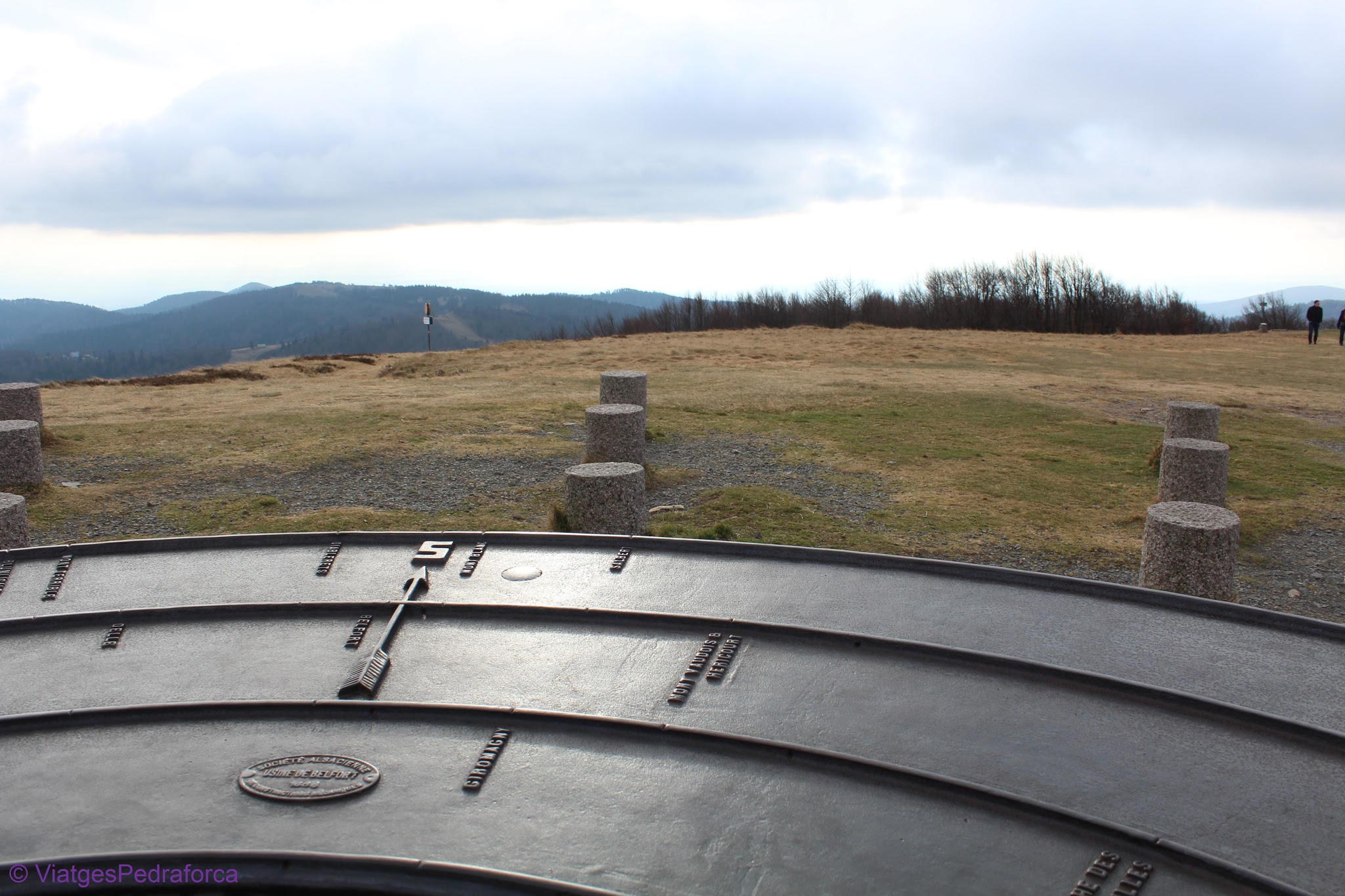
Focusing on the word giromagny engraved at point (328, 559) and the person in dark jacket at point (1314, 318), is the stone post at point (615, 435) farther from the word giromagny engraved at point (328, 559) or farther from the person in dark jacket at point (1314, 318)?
the person in dark jacket at point (1314, 318)

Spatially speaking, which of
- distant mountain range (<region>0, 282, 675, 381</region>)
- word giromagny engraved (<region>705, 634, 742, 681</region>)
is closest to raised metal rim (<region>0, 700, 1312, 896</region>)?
word giromagny engraved (<region>705, 634, 742, 681</region>)

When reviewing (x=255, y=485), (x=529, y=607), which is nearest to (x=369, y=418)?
(x=255, y=485)

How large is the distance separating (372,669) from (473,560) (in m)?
1.07

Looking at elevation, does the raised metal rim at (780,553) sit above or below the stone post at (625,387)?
below

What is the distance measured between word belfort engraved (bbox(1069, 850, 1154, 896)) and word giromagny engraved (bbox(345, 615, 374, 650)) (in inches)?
90.1

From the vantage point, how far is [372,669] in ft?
9.59

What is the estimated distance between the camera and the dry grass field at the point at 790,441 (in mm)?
7934

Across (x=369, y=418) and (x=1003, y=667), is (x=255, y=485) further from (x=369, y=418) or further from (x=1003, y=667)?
(x=1003, y=667)

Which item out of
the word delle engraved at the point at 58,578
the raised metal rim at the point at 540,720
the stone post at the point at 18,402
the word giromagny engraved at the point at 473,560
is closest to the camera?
the raised metal rim at the point at 540,720

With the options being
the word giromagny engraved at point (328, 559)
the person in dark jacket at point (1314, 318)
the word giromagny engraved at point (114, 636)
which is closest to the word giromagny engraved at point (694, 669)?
the word giromagny engraved at point (328, 559)

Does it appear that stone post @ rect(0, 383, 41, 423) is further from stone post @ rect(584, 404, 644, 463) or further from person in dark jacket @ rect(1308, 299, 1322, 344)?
person in dark jacket @ rect(1308, 299, 1322, 344)

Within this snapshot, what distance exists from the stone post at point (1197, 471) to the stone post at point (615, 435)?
4.74 metres

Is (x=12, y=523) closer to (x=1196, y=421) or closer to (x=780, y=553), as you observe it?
(x=780, y=553)

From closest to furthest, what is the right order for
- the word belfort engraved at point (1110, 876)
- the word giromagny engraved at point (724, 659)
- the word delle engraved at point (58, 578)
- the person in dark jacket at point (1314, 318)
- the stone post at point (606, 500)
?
the word belfort engraved at point (1110, 876), the word giromagny engraved at point (724, 659), the word delle engraved at point (58, 578), the stone post at point (606, 500), the person in dark jacket at point (1314, 318)
